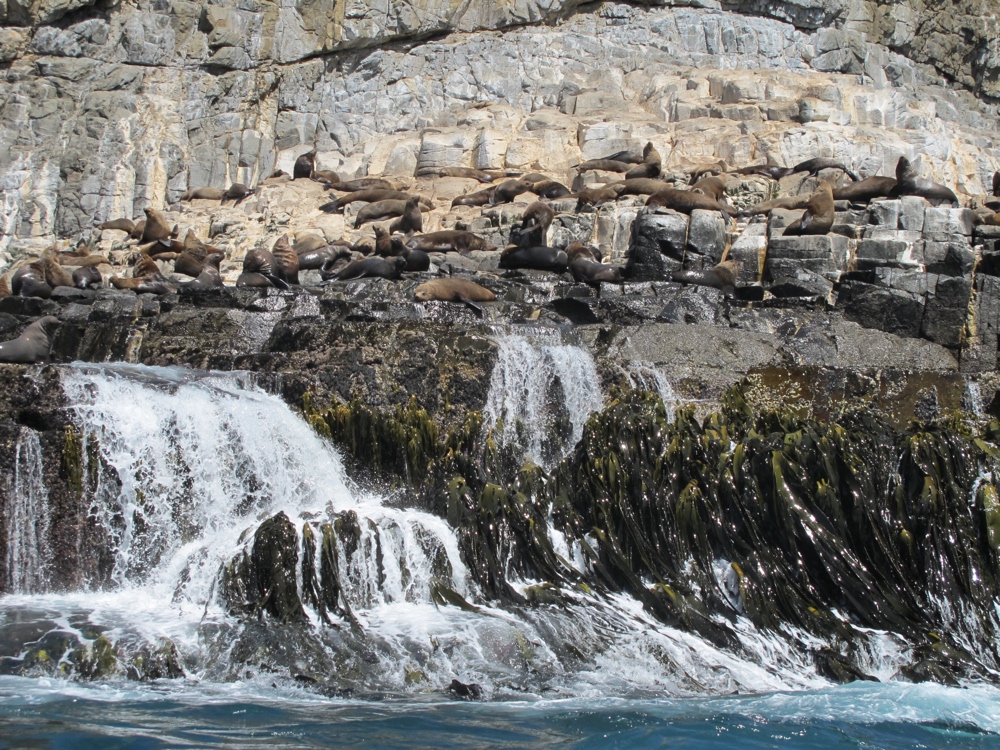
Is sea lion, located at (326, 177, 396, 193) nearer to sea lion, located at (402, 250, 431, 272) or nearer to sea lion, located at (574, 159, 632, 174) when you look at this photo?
sea lion, located at (574, 159, 632, 174)

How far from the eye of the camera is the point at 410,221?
17.9 meters

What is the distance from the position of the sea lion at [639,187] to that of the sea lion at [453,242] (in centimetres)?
282

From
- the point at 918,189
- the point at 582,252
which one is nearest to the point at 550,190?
the point at 582,252

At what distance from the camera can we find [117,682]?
5.65 meters

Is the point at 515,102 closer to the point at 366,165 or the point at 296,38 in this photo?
the point at 366,165

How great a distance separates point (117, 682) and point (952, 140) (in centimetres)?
2134

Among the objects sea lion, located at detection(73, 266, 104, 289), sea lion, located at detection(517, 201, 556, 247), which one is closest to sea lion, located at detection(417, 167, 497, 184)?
sea lion, located at detection(517, 201, 556, 247)

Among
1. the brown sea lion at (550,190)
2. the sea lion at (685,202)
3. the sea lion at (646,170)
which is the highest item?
the sea lion at (646,170)

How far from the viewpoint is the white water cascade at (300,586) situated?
6078mm

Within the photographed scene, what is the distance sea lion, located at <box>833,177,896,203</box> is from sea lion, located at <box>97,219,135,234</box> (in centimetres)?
1389

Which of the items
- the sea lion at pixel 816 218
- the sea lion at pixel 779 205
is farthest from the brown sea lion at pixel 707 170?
the sea lion at pixel 816 218

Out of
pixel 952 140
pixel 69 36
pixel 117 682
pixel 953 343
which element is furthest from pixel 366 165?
pixel 117 682

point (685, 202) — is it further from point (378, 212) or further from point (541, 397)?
point (541, 397)

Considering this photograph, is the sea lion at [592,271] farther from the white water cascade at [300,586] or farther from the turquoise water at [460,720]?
the turquoise water at [460,720]
